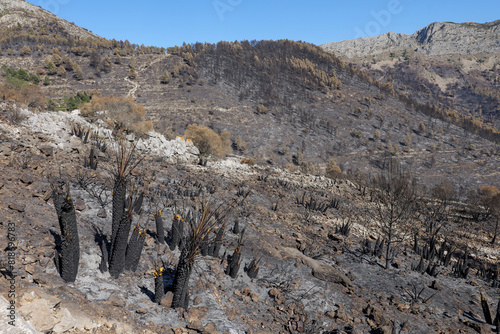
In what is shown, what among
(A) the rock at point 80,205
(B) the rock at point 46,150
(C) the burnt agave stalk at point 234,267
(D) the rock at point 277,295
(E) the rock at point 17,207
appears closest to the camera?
(E) the rock at point 17,207

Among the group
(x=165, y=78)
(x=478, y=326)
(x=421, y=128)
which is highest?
(x=165, y=78)

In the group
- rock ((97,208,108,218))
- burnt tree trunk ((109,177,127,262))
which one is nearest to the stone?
burnt tree trunk ((109,177,127,262))

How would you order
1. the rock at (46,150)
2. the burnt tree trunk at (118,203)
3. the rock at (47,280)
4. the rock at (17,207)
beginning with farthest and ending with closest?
the rock at (46,150), the rock at (17,207), the burnt tree trunk at (118,203), the rock at (47,280)

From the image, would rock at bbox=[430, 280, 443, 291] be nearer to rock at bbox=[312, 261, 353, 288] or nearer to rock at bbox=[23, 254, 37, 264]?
rock at bbox=[312, 261, 353, 288]

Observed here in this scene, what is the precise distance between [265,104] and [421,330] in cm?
6739

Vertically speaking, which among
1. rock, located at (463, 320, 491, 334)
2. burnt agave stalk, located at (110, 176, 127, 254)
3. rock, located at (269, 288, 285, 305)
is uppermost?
burnt agave stalk, located at (110, 176, 127, 254)

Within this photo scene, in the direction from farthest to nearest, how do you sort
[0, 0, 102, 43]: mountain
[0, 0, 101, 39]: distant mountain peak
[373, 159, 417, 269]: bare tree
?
1. [0, 0, 101, 39]: distant mountain peak
2. [0, 0, 102, 43]: mountain
3. [373, 159, 417, 269]: bare tree

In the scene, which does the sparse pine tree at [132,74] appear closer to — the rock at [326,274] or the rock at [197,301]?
the rock at [326,274]

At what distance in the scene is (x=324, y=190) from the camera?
24297mm

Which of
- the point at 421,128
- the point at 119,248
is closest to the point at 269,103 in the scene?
the point at 421,128

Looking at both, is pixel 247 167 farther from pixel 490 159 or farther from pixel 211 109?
pixel 490 159

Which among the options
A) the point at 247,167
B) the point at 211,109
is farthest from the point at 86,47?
the point at 247,167

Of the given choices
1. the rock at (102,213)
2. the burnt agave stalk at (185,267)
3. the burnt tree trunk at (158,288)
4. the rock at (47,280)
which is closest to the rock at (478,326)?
the burnt agave stalk at (185,267)

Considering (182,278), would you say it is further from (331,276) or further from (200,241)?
(331,276)
